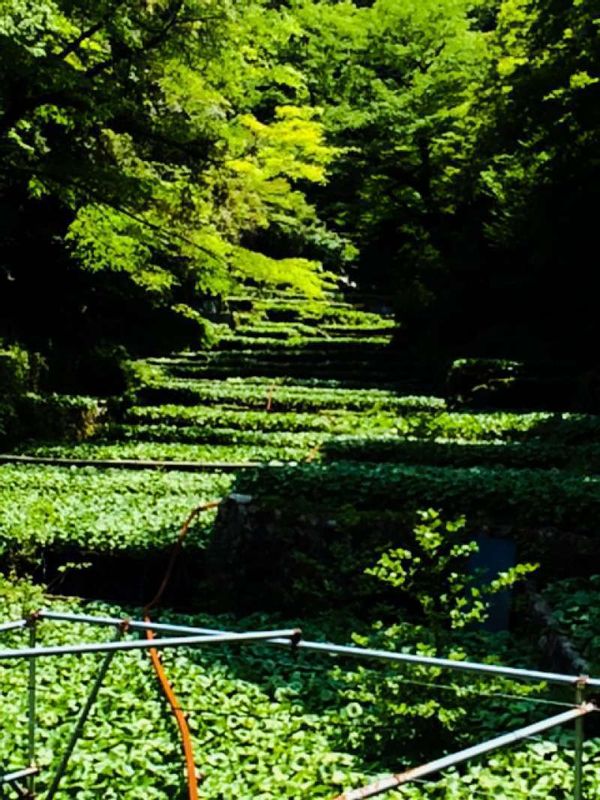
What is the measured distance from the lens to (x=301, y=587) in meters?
7.14

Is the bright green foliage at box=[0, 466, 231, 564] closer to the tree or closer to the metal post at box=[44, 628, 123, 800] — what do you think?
the tree

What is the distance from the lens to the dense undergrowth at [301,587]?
5148 millimetres

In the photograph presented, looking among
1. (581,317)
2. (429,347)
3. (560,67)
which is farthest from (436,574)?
(429,347)

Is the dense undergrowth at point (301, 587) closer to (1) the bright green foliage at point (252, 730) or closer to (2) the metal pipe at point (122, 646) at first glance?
(1) the bright green foliage at point (252, 730)

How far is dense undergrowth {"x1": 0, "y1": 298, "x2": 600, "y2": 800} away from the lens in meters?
5.15

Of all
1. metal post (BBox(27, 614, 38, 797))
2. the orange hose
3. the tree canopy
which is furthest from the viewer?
the tree canopy

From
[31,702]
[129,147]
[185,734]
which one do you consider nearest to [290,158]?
[129,147]

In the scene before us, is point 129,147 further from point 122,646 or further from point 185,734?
point 122,646

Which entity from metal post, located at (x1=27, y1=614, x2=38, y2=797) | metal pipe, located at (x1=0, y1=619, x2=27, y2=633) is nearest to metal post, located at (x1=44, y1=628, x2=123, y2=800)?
metal post, located at (x1=27, y1=614, x2=38, y2=797)

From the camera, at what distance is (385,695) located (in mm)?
5344

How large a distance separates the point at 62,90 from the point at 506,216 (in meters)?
13.8

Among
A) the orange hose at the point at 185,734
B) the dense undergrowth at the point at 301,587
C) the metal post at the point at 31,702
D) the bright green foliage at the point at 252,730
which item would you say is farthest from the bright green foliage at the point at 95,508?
the metal post at the point at 31,702

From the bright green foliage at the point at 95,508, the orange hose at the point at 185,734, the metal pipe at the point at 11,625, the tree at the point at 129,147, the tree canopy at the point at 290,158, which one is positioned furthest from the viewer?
the tree canopy at the point at 290,158

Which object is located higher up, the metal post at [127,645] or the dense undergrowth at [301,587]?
the metal post at [127,645]
